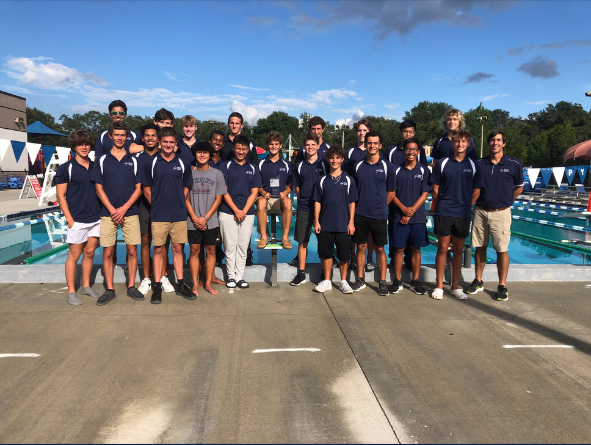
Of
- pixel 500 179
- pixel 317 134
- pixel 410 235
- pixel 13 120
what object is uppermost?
pixel 13 120

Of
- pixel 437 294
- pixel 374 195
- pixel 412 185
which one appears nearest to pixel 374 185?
pixel 374 195

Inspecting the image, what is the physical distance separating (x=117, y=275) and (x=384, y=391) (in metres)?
4.18

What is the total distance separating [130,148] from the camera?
5.12 m

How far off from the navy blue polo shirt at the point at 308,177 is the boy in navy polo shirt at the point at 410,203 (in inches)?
39.5

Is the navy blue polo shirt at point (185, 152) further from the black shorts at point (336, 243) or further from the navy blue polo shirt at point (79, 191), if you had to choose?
the black shorts at point (336, 243)

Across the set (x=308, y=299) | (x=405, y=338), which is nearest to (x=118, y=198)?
(x=308, y=299)

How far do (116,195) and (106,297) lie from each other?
1.22m

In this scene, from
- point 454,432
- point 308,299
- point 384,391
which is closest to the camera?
point 454,432

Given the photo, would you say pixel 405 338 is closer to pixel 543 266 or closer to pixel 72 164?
pixel 543 266

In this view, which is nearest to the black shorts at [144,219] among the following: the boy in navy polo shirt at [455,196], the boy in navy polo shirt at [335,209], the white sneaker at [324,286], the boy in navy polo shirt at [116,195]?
the boy in navy polo shirt at [116,195]

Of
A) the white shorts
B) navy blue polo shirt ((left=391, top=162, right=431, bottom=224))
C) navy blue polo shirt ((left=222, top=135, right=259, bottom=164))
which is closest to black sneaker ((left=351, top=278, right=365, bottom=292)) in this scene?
navy blue polo shirt ((left=391, top=162, right=431, bottom=224))

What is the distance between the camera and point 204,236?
16.6ft

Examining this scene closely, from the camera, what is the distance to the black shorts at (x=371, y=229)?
515cm

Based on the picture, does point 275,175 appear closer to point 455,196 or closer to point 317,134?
point 317,134
